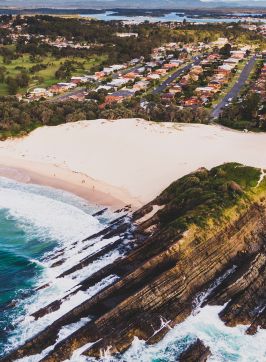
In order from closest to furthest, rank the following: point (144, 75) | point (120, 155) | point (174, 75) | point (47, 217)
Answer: point (47, 217), point (120, 155), point (144, 75), point (174, 75)

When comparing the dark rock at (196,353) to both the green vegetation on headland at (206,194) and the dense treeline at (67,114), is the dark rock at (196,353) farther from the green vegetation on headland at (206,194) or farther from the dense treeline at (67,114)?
the dense treeline at (67,114)

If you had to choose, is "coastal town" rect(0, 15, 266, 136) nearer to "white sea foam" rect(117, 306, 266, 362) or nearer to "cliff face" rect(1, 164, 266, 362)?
"cliff face" rect(1, 164, 266, 362)

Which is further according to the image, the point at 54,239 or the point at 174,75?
the point at 174,75

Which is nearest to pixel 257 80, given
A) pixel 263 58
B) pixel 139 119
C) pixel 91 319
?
pixel 263 58

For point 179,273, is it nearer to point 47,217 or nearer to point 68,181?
point 47,217

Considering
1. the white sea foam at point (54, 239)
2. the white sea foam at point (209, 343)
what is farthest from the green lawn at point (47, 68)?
the white sea foam at point (209, 343)

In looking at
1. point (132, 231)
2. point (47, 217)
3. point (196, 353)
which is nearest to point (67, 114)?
point (47, 217)

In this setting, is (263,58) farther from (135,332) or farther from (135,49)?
(135,332)
